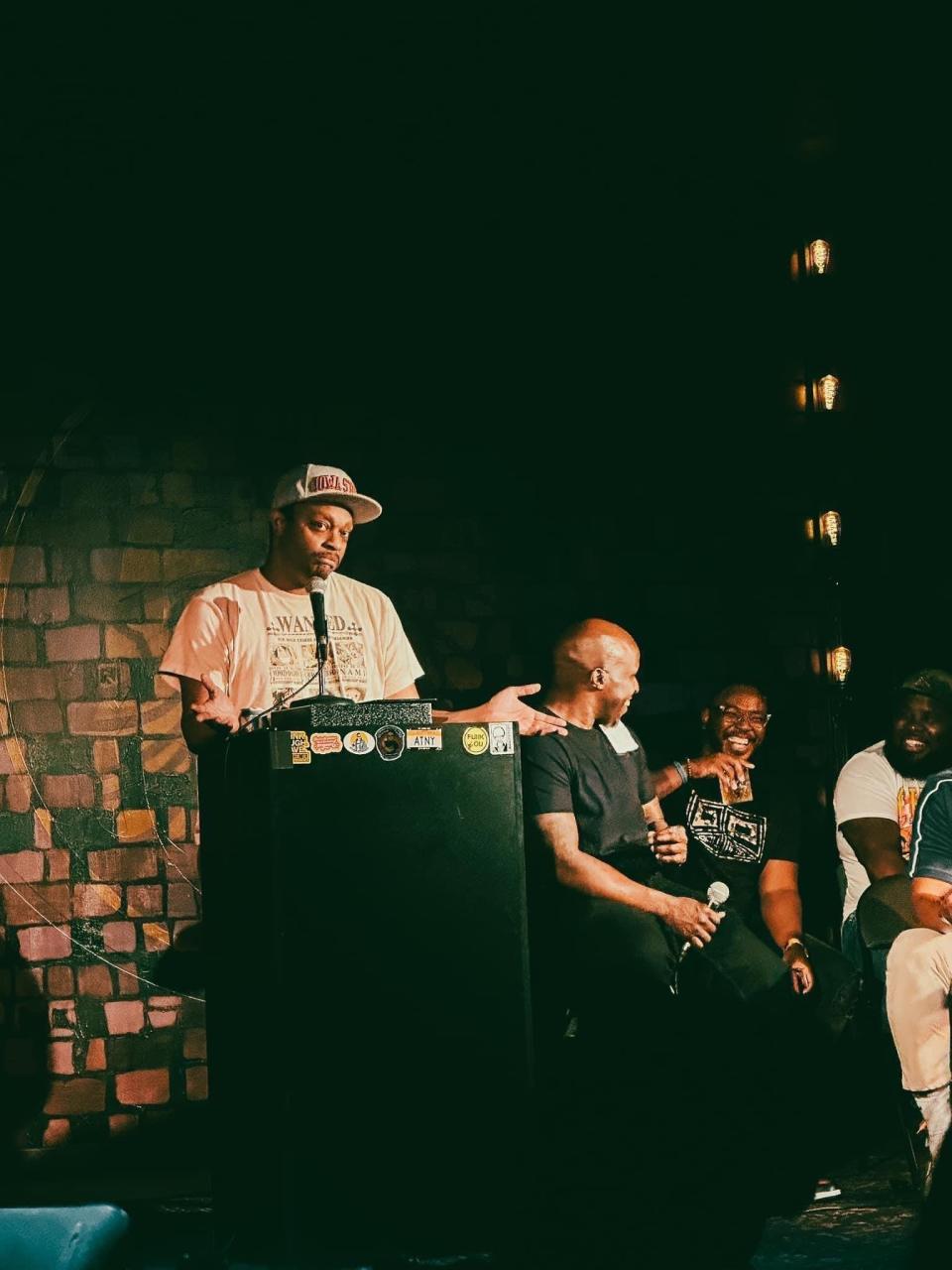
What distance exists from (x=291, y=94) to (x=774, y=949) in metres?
3.19

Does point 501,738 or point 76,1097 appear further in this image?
point 76,1097

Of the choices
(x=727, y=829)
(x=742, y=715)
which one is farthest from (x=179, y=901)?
(x=742, y=715)

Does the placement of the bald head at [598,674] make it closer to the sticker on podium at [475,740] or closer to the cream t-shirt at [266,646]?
the cream t-shirt at [266,646]

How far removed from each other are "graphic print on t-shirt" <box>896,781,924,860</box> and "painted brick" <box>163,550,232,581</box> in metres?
2.29

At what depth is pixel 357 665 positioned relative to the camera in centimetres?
367

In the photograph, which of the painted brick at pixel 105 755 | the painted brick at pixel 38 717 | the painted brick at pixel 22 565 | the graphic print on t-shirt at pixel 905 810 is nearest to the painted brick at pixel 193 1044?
the painted brick at pixel 105 755

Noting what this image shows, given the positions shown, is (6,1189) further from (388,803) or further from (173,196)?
(173,196)

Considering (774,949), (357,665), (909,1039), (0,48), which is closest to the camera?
(909,1039)

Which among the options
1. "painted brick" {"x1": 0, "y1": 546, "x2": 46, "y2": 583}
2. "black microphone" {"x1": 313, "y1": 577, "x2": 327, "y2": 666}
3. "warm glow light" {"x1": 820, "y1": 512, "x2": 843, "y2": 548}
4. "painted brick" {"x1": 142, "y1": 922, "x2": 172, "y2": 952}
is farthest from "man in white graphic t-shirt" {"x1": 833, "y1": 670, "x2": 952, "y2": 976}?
"painted brick" {"x1": 0, "y1": 546, "x2": 46, "y2": 583}

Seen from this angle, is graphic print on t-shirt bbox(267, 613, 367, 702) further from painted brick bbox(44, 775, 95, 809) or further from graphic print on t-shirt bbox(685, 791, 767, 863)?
graphic print on t-shirt bbox(685, 791, 767, 863)

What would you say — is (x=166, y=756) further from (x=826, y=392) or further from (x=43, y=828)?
(x=826, y=392)

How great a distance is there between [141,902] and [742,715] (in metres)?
2.05

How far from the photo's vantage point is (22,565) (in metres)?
4.18

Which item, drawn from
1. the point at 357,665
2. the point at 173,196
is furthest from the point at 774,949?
the point at 173,196
